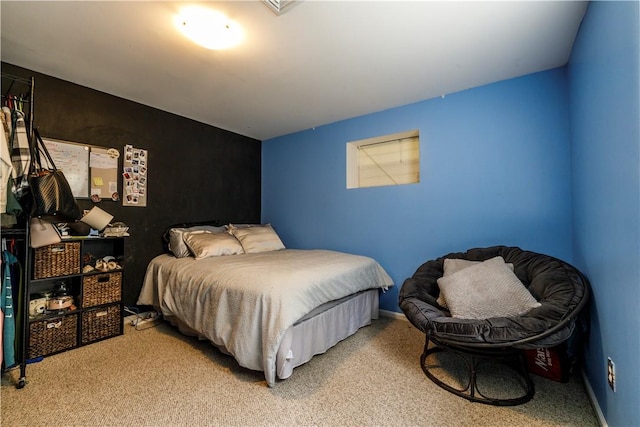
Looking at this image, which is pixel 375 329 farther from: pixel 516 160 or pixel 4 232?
pixel 4 232

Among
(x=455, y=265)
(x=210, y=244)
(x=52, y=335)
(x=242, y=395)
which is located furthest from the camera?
(x=210, y=244)

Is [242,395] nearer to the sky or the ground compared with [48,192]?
nearer to the ground

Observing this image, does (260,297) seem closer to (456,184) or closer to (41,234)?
(41,234)

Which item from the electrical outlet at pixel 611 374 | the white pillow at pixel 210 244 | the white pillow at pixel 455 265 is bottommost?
the electrical outlet at pixel 611 374

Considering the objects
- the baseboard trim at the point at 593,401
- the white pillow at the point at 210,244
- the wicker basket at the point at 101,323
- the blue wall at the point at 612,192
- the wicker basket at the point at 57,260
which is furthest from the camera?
the white pillow at the point at 210,244

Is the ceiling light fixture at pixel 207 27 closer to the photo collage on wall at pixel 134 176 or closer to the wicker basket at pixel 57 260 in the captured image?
the photo collage on wall at pixel 134 176

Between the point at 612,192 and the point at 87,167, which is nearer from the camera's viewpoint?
the point at 612,192

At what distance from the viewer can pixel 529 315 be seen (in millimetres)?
1541

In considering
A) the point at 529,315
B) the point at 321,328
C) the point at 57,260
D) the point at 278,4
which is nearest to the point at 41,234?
the point at 57,260

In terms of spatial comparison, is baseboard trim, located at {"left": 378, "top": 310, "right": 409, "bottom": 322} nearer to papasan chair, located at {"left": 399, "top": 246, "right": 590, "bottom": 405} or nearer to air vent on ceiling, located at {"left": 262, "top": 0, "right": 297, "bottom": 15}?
papasan chair, located at {"left": 399, "top": 246, "right": 590, "bottom": 405}

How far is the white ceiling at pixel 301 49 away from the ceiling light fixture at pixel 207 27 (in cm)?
6

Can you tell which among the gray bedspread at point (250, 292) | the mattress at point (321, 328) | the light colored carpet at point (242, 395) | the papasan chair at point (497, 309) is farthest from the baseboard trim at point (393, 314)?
the light colored carpet at point (242, 395)

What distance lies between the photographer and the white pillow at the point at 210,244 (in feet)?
9.02

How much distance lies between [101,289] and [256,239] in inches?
59.1
